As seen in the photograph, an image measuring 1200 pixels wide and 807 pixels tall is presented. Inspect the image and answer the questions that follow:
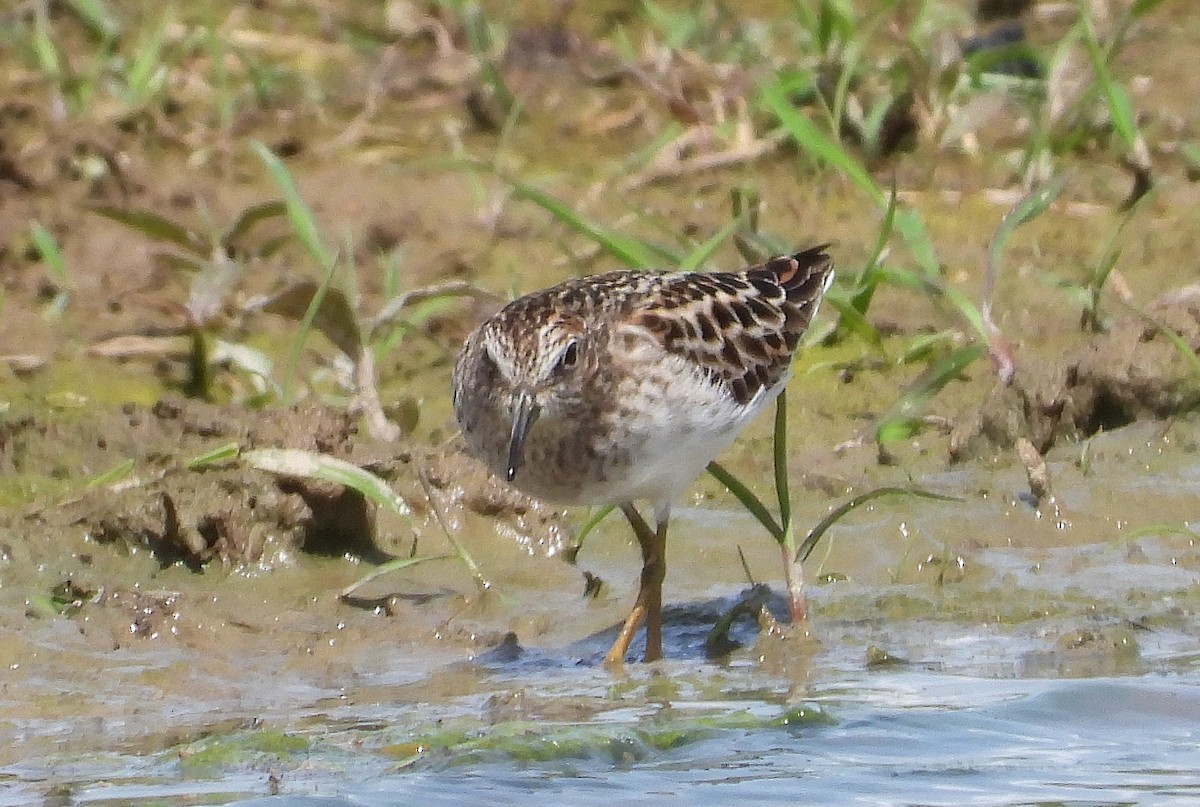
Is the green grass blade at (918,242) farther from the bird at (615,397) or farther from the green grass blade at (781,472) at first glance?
the green grass blade at (781,472)

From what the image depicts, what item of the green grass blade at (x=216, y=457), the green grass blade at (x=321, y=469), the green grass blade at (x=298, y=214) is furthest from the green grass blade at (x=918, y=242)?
the green grass blade at (x=216, y=457)

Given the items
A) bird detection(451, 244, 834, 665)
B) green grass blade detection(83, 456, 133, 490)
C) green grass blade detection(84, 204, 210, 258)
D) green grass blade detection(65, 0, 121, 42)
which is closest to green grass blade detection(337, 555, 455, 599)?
bird detection(451, 244, 834, 665)

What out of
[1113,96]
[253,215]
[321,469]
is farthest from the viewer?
[1113,96]

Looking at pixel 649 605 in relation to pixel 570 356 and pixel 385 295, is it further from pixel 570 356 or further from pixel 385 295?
pixel 385 295

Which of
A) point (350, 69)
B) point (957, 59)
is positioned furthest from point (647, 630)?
point (350, 69)

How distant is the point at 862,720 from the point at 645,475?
95 centimetres

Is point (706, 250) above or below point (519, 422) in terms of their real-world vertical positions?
above

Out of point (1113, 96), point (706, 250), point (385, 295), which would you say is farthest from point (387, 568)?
point (1113, 96)

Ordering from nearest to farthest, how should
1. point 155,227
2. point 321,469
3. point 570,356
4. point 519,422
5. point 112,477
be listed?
1. point 519,422
2. point 570,356
3. point 321,469
4. point 112,477
5. point 155,227

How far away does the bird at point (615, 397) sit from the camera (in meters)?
6.10

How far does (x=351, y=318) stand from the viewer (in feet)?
24.7

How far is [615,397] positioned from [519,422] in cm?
32

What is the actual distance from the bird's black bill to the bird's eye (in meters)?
0.14

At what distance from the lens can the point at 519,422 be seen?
19.6 feet
